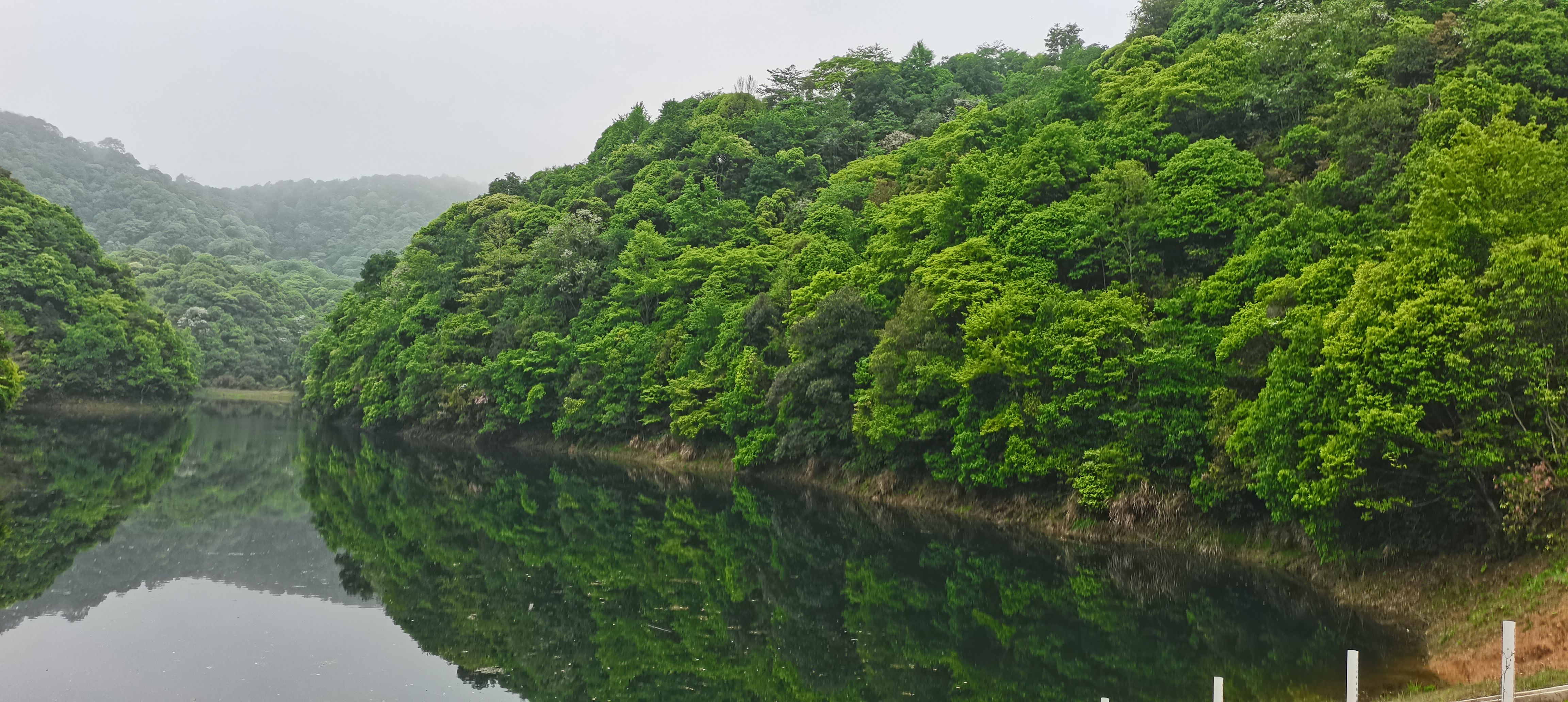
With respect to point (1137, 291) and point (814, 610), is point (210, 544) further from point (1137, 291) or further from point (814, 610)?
point (1137, 291)

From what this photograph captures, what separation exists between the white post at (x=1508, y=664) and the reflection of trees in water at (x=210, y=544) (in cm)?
2103

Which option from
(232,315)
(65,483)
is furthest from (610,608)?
(232,315)

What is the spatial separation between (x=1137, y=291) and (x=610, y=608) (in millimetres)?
20533

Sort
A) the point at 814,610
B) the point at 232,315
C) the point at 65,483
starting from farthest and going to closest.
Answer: the point at 232,315
the point at 65,483
the point at 814,610

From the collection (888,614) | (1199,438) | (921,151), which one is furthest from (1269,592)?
(921,151)

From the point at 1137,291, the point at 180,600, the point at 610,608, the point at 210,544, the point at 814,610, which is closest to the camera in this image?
the point at 610,608

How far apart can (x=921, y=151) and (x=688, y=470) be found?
22.3 m

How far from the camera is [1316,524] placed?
19.7m

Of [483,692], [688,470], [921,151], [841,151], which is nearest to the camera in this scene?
[483,692]

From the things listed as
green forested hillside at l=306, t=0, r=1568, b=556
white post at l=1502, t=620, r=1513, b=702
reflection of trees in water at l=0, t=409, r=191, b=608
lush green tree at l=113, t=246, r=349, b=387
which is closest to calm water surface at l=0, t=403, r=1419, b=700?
reflection of trees in water at l=0, t=409, r=191, b=608

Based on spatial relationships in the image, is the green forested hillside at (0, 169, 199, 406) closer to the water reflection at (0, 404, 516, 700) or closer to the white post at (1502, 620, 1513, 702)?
the water reflection at (0, 404, 516, 700)

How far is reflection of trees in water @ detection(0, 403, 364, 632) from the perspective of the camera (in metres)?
21.6

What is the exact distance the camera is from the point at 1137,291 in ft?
102

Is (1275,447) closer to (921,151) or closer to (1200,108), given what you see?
(1200,108)
